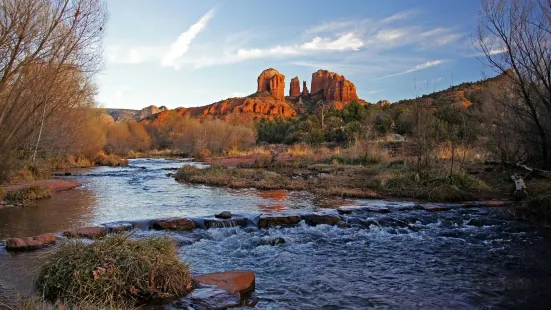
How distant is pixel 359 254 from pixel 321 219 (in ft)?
7.41

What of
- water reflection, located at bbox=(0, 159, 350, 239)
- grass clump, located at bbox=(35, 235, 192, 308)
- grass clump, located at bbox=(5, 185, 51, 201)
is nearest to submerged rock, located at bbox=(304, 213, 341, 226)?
water reflection, located at bbox=(0, 159, 350, 239)

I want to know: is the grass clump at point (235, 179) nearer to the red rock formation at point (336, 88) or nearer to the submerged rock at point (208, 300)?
the submerged rock at point (208, 300)

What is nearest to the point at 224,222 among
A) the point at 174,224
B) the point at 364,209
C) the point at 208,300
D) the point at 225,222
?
the point at 225,222

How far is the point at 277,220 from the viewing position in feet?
27.5

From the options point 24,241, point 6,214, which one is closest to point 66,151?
point 6,214

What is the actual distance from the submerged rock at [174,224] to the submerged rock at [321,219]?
8.30ft

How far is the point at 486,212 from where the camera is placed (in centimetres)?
961

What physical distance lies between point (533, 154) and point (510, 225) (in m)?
5.92

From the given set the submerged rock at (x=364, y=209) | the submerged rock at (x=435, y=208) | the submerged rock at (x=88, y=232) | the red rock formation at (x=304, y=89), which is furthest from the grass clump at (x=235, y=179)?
the red rock formation at (x=304, y=89)

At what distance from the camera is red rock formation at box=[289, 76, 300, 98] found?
125 metres

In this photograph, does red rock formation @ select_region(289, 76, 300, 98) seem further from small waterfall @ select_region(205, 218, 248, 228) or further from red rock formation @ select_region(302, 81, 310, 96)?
small waterfall @ select_region(205, 218, 248, 228)

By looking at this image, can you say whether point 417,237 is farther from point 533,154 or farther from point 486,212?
point 533,154

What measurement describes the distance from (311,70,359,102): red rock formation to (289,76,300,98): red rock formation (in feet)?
22.9

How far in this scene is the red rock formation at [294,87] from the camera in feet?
411
